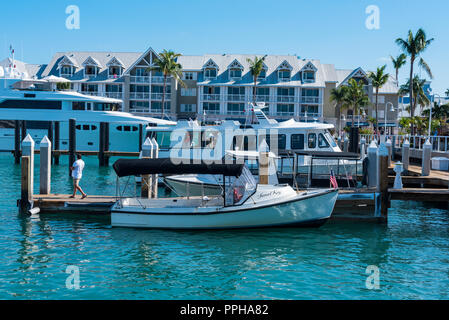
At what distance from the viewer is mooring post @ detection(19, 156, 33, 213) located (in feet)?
58.5

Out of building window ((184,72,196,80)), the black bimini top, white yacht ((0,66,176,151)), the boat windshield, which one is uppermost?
building window ((184,72,196,80))

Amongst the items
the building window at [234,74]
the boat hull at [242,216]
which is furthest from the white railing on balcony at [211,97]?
the boat hull at [242,216]

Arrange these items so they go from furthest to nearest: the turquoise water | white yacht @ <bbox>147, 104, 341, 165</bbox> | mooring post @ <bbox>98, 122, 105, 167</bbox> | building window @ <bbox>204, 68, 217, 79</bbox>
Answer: building window @ <bbox>204, 68, 217, 79</bbox> < mooring post @ <bbox>98, 122, 105, 167</bbox> < white yacht @ <bbox>147, 104, 341, 165</bbox> < the turquoise water

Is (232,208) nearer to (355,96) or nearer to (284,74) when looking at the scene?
(355,96)

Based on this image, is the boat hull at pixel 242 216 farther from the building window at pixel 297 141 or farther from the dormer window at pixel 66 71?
the dormer window at pixel 66 71

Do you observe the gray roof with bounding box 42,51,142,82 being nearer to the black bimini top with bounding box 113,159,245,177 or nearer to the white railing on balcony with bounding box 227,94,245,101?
the white railing on balcony with bounding box 227,94,245,101

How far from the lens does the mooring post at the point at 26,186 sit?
702 inches

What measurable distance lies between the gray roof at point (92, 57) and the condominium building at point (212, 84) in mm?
147

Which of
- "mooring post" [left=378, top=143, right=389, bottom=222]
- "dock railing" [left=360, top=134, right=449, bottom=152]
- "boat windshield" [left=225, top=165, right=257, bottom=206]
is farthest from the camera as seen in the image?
"dock railing" [left=360, top=134, right=449, bottom=152]

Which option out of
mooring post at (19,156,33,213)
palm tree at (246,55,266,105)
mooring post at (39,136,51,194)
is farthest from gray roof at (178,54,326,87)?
mooring post at (19,156,33,213)

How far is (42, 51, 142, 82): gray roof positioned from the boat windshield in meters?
64.4

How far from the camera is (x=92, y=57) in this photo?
80000 millimetres

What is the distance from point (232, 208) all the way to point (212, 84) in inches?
2364
